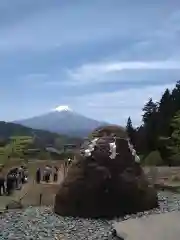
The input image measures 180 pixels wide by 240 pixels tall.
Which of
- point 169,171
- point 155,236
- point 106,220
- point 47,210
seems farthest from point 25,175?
point 155,236

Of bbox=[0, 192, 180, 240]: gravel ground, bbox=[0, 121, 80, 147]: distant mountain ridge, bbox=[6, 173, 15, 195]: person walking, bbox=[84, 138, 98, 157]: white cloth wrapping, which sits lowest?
bbox=[0, 192, 180, 240]: gravel ground

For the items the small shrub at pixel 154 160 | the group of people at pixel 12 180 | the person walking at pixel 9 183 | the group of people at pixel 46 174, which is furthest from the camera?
the small shrub at pixel 154 160

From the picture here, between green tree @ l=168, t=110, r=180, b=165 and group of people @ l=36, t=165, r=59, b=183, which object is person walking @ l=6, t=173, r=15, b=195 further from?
green tree @ l=168, t=110, r=180, b=165

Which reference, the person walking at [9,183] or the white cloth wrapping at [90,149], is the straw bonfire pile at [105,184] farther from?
the person walking at [9,183]

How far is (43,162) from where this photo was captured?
21.0 m

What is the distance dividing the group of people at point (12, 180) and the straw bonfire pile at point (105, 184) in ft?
18.4

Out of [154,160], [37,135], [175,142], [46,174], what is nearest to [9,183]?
[46,174]

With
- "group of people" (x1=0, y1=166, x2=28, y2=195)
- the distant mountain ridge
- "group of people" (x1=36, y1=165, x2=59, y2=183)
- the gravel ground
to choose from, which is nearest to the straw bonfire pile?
the gravel ground

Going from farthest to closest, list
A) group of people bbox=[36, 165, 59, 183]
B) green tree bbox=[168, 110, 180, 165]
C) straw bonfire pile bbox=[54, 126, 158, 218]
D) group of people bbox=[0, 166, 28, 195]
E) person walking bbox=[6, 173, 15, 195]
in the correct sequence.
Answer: green tree bbox=[168, 110, 180, 165] → group of people bbox=[36, 165, 59, 183] → group of people bbox=[0, 166, 28, 195] → person walking bbox=[6, 173, 15, 195] → straw bonfire pile bbox=[54, 126, 158, 218]

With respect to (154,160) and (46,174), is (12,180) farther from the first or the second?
(154,160)

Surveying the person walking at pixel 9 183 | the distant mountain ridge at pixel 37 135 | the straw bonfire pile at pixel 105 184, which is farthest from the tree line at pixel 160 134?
the straw bonfire pile at pixel 105 184

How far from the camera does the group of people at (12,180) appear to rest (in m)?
16.2

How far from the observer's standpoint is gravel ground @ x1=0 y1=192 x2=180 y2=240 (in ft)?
27.1

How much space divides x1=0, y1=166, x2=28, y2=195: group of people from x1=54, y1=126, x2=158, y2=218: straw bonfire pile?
562 cm
